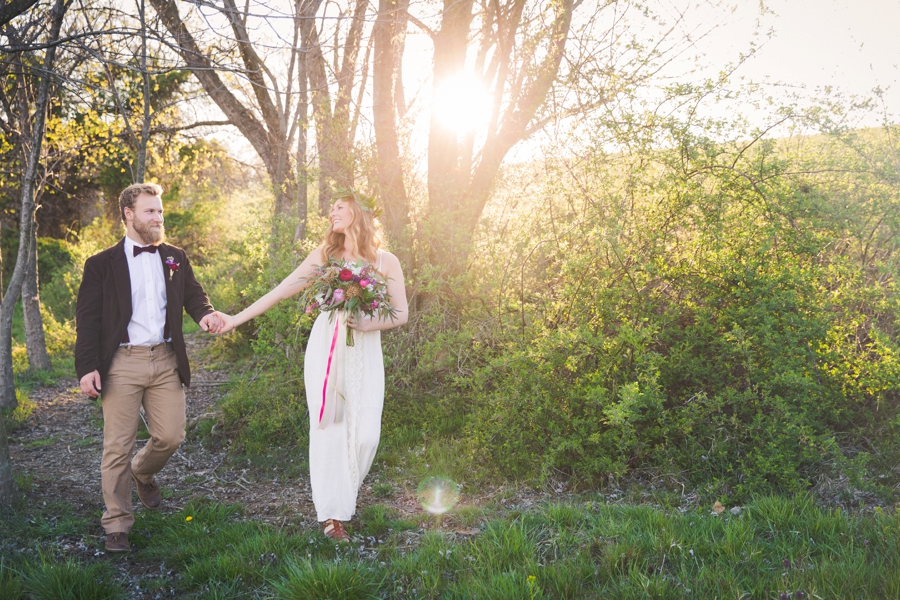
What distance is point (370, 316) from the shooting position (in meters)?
4.32

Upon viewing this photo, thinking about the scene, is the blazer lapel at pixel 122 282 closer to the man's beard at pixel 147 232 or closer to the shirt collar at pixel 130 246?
the shirt collar at pixel 130 246

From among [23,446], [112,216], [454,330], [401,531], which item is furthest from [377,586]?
[112,216]

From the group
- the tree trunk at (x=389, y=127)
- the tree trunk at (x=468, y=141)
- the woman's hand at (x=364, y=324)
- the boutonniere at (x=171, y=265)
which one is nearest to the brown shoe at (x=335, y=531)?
the woman's hand at (x=364, y=324)

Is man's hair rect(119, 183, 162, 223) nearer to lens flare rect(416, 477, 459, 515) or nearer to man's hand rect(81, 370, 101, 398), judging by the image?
man's hand rect(81, 370, 101, 398)

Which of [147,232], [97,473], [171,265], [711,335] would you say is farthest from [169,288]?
[711,335]

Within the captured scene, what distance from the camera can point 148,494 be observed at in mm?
4691

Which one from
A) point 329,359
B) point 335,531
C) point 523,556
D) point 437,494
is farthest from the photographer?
point 437,494

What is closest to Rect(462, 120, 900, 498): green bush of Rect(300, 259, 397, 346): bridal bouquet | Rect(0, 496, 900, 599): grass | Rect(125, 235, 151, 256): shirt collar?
Rect(0, 496, 900, 599): grass

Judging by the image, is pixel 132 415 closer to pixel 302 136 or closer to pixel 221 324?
pixel 221 324

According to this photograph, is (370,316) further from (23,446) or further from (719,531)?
(23,446)

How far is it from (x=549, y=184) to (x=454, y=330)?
1.75m

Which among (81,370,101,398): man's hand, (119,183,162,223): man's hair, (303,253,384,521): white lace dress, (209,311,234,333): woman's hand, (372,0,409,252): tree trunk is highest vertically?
(372,0,409,252): tree trunk

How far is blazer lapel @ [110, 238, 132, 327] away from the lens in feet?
13.6

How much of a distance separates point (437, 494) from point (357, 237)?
2.09 m
